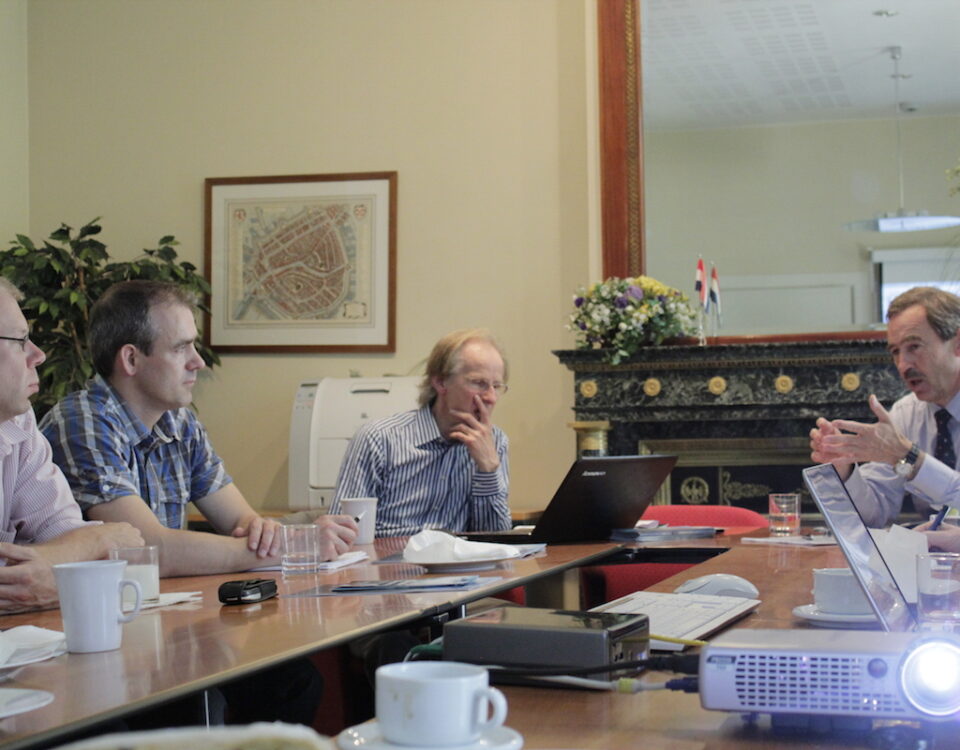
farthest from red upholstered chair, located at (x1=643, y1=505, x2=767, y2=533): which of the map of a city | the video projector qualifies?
the video projector

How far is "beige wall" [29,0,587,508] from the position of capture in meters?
4.69

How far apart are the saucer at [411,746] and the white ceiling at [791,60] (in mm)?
4109

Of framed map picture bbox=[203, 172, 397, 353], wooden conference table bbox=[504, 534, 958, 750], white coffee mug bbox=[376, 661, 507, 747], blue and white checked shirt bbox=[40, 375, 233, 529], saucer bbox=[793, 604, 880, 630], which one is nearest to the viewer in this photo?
white coffee mug bbox=[376, 661, 507, 747]

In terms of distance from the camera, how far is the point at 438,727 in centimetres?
73

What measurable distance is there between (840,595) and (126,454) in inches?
58.8

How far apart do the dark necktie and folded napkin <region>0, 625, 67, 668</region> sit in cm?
240

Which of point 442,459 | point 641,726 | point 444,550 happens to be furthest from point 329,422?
point 641,726

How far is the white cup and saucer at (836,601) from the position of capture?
4.35ft

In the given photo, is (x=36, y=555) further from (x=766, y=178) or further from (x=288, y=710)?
(x=766, y=178)

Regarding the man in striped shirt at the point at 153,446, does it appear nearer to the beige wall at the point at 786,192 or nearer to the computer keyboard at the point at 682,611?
the computer keyboard at the point at 682,611

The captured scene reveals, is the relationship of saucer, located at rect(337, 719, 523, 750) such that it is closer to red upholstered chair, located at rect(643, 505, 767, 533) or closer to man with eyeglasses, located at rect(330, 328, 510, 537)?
man with eyeglasses, located at rect(330, 328, 510, 537)

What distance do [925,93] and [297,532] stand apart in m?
3.40

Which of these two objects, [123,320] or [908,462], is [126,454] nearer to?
[123,320]

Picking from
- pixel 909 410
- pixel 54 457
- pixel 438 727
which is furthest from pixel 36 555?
pixel 909 410
